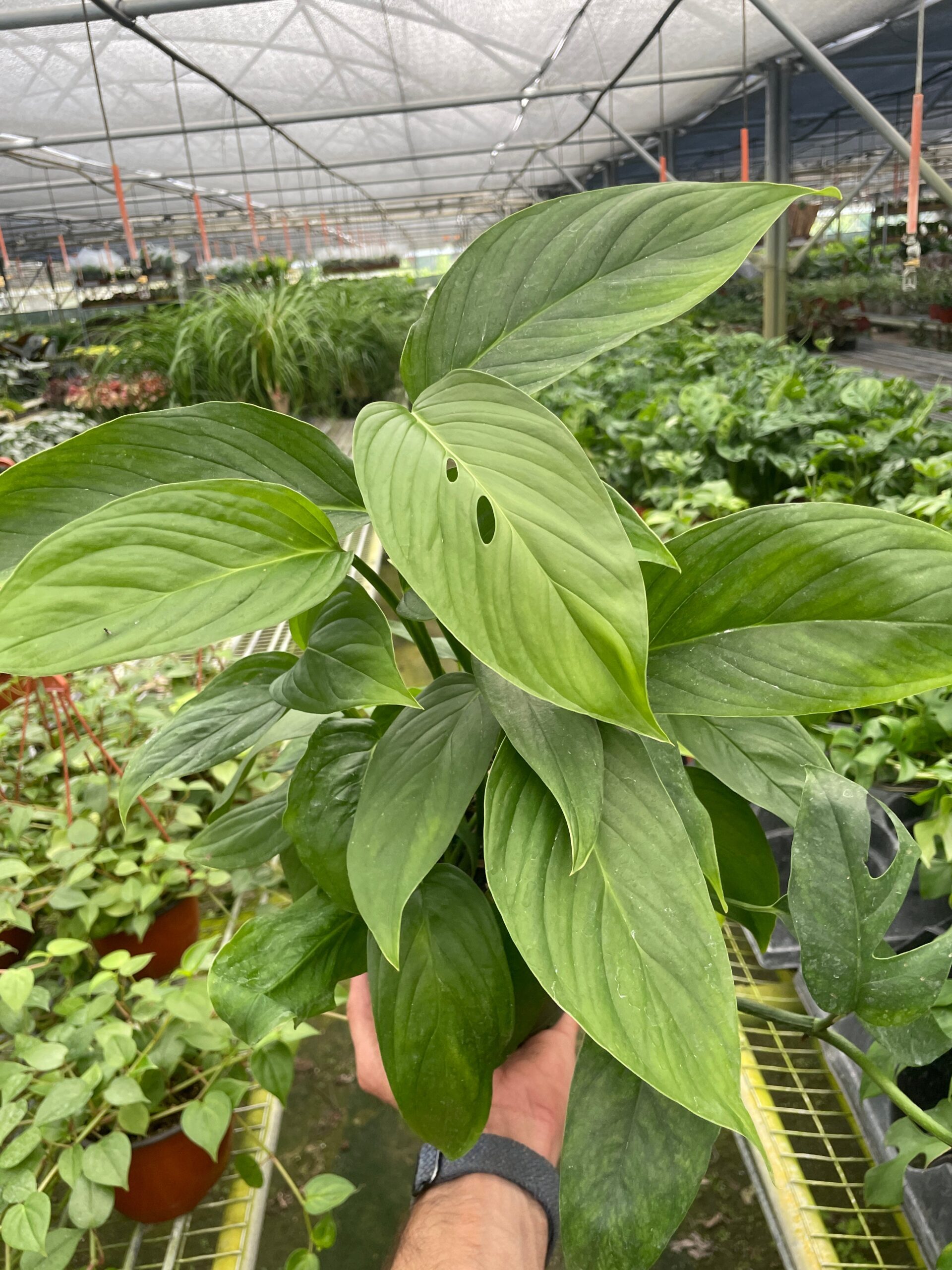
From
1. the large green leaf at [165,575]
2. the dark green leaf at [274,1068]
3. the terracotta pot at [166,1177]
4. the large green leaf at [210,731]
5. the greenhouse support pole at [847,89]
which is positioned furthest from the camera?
the greenhouse support pole at [847,89]

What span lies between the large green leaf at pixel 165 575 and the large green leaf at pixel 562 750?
0.13m

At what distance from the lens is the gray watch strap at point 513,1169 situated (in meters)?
0.68

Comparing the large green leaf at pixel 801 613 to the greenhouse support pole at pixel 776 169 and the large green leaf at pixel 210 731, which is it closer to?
the large green leaf at pixel 210 731

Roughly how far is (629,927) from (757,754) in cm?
19

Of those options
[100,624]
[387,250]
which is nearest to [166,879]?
[100,624]

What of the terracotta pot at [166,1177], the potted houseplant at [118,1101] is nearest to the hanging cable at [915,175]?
the potted houseplant at [118,1101]

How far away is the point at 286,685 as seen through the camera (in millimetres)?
547

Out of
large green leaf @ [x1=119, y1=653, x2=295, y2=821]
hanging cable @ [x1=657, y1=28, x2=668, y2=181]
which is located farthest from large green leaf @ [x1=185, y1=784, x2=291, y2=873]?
hanging cable @ [x1=657, y1=28, x2=668, y2=181]

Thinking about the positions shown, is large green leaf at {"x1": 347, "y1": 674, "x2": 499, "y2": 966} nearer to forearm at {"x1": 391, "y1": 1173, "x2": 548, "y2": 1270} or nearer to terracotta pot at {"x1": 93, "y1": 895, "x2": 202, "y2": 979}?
forearm at {"x1": 391, "y1": 1173, "x2": 548, "y2": 1270}

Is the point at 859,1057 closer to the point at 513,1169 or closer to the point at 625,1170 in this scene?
the point at 625,1170

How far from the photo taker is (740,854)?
639 millimetres

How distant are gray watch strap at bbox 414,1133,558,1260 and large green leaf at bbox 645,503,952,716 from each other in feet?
1.44

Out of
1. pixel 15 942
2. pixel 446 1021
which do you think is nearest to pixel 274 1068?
pixel 446 1021

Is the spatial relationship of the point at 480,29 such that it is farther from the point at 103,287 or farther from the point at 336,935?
the point at 336,935
